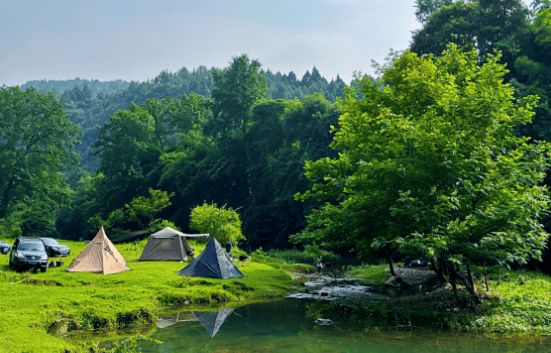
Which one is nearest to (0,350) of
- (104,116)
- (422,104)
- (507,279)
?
(422,104)

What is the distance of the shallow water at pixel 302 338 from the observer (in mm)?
17594

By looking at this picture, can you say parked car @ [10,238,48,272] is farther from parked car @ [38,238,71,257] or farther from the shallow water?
parked car @ [38,238,71,257]

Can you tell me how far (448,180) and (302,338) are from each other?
31.6 feet

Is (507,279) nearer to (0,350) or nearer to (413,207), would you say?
(413,207)

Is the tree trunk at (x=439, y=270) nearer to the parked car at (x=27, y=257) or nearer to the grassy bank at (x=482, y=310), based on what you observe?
the grassy bank at (x=482, y=310)

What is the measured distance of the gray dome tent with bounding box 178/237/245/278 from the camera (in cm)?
3033

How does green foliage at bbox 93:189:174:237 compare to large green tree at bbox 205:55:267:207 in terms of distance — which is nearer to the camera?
green foliage at bbox 93:189:174:237

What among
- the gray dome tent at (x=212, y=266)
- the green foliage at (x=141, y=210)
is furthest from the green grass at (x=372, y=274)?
the green foliage at (x=141, y=210)

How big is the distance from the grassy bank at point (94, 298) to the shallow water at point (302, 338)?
1.95 meters

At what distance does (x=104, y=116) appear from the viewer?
191500 mm

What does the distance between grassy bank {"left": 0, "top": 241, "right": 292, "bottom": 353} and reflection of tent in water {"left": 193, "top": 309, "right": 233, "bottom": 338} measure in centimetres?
194

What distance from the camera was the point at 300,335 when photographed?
19.8 metres

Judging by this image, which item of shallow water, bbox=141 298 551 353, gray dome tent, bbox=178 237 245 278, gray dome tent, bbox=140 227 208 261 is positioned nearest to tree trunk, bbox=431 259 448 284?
shallow water, bbox=141 298 551 353

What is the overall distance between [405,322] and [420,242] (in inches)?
144
